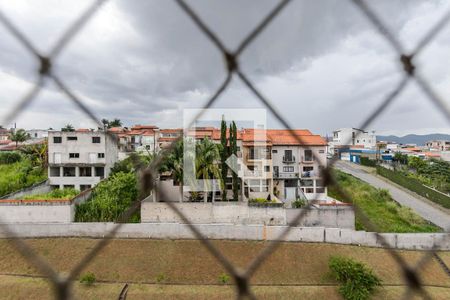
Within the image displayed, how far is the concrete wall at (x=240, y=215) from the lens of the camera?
578cm

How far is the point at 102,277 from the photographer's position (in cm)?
451

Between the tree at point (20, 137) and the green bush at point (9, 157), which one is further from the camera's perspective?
the tree at point (20, 137)

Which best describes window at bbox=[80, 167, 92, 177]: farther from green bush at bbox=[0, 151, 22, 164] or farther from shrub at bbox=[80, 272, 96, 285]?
green bush at bbox=[0, 151, 22, 164]

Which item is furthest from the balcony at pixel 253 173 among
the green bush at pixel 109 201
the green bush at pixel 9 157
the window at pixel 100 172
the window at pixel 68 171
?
the green bush at pixel 9 157

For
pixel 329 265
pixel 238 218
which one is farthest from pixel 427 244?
pixel 238 218

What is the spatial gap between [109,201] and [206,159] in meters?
2.47

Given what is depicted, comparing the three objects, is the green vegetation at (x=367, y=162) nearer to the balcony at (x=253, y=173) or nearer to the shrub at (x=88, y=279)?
the balcony at (x=253, y=173)

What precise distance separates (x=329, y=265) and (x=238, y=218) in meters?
1.98

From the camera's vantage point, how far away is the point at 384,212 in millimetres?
7207

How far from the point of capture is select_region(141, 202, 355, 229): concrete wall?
5.78 metres

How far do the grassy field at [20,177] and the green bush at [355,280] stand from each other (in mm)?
7893

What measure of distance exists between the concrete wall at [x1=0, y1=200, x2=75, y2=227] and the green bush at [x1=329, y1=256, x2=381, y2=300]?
17.3ft

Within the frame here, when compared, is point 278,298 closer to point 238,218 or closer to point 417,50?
point 238,218

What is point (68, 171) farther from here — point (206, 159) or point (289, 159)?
point (289, 159)
